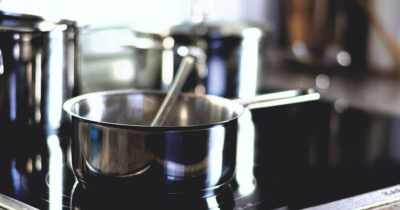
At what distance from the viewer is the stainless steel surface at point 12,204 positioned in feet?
1.53

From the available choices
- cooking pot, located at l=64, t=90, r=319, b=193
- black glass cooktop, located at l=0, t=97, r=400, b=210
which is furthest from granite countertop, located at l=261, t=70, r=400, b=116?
cooking pot, located at l=64, t=90, r=319, b=193

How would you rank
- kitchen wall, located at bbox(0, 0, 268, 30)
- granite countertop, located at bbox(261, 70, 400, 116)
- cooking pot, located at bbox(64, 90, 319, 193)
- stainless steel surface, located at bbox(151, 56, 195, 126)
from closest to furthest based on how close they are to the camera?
cooking pot, located at bbox(64, 90, 319, 193) → stainless steel surface, located at bbox(151, 56, 195, 126) → kitchen wall, located at bbox(0, 0, 268, 30) → granite countertop, located at bbox(261, 70, 400, 116)

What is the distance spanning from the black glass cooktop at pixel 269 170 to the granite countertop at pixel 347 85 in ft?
1.97

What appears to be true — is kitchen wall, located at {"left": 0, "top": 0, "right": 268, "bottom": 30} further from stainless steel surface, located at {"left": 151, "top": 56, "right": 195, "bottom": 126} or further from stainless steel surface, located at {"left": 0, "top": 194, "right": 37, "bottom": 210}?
stainless steel surface, located at {"left": 0, "top": 194, "right": 37, "bottom": 210}

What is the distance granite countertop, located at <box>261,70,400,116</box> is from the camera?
58.5 inches

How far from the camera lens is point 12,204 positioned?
0.47m

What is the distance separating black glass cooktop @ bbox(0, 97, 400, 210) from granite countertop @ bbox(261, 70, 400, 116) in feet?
1.97

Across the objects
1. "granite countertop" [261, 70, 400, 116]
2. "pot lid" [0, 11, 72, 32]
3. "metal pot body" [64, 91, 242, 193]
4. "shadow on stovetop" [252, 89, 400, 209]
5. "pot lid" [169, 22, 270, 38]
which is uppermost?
"pot lid" [0, 11, 72, 32]

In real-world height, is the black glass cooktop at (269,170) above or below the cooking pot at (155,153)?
below

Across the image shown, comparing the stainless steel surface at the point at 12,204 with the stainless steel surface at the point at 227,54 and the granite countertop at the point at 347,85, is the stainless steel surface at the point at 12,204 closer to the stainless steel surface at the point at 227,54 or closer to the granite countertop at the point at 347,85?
the stainless steel surface at the point at 227,54

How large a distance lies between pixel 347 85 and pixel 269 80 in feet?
0.85

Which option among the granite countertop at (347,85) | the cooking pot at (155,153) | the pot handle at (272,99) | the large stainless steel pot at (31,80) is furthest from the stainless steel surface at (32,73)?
the granite countertop at (347,85)

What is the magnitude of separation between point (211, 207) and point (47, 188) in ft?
0.55

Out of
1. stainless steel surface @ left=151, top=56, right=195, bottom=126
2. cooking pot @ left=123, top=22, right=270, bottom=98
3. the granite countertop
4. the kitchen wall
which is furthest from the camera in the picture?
the granite countertop
